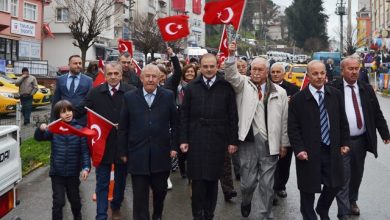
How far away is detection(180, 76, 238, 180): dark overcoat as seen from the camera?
620 centimetres

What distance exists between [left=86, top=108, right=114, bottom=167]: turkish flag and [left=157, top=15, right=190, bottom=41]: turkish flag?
2.72 m

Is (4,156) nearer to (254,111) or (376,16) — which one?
(254,111)

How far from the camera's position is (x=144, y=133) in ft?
19.8

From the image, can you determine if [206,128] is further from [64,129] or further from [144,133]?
[64,129]

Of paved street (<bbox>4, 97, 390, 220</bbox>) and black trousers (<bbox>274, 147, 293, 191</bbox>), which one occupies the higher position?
black trousers (<bbox>274, 147, 293, 191</bbox>)

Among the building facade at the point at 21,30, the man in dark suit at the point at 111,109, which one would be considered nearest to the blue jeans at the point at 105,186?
the man in dark suit at the point at 111,109

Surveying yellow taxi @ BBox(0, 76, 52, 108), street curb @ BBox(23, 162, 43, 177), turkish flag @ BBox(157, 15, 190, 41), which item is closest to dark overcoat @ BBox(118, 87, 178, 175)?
turkish flag @ BBox(157, 15, 190, 41)

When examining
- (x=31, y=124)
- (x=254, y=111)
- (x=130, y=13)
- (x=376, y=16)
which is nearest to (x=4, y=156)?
(x=254, y=111)

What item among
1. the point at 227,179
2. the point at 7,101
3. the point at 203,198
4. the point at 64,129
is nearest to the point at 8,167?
the point at 64,129

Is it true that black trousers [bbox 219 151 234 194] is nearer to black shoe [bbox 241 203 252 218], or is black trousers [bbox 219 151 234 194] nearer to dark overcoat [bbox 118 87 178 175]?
black shoe [bbox 241 203 252 218]

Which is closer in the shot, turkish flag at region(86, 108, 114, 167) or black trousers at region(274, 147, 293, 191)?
turkish flag at region(86, 108, 114, 167)

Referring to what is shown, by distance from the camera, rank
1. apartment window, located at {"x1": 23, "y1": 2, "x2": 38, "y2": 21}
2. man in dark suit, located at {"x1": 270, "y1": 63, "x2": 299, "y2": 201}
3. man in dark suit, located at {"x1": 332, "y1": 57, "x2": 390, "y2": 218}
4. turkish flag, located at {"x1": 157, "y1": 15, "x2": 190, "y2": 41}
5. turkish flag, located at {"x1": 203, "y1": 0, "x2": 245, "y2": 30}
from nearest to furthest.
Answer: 1. man in dark suit, located at {"x1": 332, "y1": 57, "x2": 390, "y2": 218}
2. turkish flag, located at {"x1": 203, "y1": 0, "x2": 245, "y2": 30}
3. man in dark suit, located at {"x1": 270, "y1": 63, "x2": 299, "y2": 201}
4. turkish flag, located at {"x1": 157, "y1": 15, "x2": 190, "y2": 41}
5. apartment window, located at {"x1": 23, "y1": 2, "x2": 38, "y2": 21}

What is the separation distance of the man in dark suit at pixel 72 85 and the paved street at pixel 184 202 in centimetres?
151

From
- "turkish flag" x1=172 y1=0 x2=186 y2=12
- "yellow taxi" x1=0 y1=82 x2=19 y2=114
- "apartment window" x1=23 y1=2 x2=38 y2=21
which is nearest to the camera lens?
"yellow taxi" x1=0 y1=82 x2=19 y2=114
